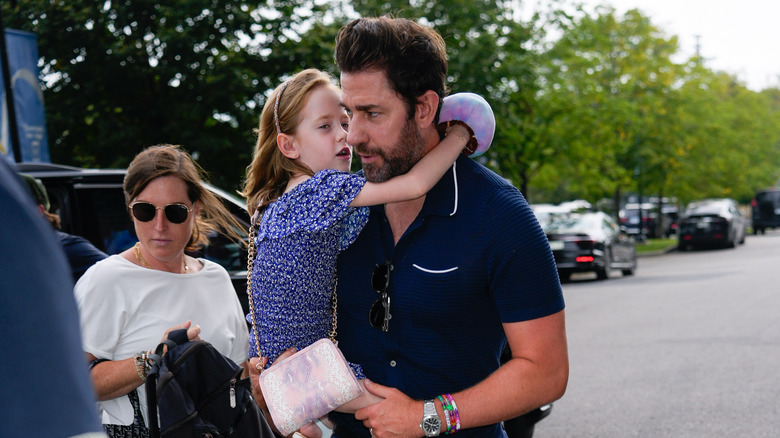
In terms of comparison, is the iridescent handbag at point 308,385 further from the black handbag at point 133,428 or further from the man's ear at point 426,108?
the black handbag at point 133,428

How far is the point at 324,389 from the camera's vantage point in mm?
1890

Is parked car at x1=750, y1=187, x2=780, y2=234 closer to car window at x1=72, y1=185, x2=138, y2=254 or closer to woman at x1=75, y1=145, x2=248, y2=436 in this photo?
car window at x1=72, y1=185, x2=138, y2=254

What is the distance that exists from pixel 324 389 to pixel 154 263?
4.29ft

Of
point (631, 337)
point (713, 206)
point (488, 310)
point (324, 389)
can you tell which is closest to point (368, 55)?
point (488, 310)

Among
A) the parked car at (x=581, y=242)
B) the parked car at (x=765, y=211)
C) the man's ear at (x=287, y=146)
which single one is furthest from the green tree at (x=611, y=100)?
the man's ear at (x=287, y=146)

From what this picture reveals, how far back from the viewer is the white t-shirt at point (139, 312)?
2.69 m

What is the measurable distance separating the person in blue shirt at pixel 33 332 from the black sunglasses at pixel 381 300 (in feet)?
3.98

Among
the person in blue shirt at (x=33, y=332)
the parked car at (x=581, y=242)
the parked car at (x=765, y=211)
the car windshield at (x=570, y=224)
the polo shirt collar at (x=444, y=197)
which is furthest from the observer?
the parked car at (x=765, y=211)

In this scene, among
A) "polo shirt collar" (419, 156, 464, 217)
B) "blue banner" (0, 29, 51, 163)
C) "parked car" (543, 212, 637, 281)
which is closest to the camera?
"polo shirt collar" (419, 156, 464, 217)

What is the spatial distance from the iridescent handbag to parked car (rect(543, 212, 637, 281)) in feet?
45.9

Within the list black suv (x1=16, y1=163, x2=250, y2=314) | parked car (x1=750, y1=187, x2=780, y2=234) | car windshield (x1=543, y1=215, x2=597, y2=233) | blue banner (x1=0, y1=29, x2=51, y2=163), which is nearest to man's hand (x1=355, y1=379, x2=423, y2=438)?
black suv (x1=16, y1=163, x2=250, y2=314)

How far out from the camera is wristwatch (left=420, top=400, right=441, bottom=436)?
1.82m

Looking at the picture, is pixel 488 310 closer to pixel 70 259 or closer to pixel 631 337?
pixel 70 259

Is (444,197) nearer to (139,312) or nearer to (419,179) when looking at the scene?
(419,179)
